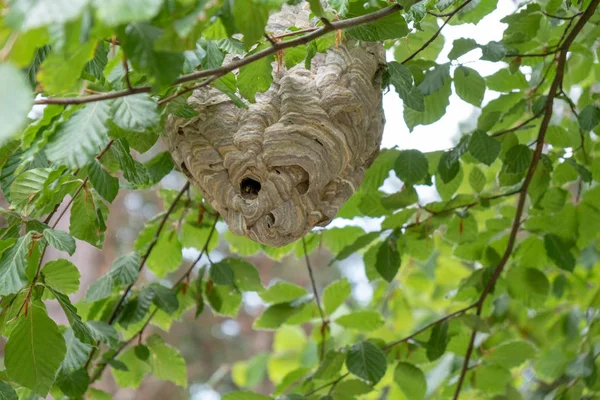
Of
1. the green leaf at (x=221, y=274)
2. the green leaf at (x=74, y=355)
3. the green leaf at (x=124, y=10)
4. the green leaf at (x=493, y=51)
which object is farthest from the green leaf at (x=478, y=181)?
the green leaf at (x=124, y=10)

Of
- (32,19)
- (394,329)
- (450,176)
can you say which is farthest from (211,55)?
(394,329)

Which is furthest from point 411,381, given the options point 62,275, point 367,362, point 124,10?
point 124,10

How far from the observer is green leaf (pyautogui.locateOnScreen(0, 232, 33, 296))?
141 cm

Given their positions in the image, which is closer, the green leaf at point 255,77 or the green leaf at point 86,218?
the green leaf at point 255,77

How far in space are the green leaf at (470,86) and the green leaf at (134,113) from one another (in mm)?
1187

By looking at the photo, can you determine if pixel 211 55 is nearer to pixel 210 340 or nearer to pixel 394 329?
pixel 394 329

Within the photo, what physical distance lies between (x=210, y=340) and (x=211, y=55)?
9472 millimetres

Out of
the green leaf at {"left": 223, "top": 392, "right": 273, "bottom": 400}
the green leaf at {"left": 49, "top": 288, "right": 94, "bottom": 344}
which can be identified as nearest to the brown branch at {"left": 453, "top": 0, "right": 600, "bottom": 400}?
the green leaf at {"left": 223, "top": 392, "right": 273, "bottom": 400}

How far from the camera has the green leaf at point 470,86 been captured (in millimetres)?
2152

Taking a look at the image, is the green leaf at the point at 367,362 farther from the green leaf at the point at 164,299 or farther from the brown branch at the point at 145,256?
the brown branch at the point at 145,256

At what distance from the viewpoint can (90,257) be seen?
6785mm

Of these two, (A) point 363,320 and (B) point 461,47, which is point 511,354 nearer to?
(A) point 363,320

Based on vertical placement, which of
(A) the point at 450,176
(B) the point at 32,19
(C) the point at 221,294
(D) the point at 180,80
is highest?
(A) the point at 450,176

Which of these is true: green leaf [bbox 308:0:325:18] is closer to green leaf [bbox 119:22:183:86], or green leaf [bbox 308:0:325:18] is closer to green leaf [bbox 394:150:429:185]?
green leaf [bbox 119:22:183:86]
